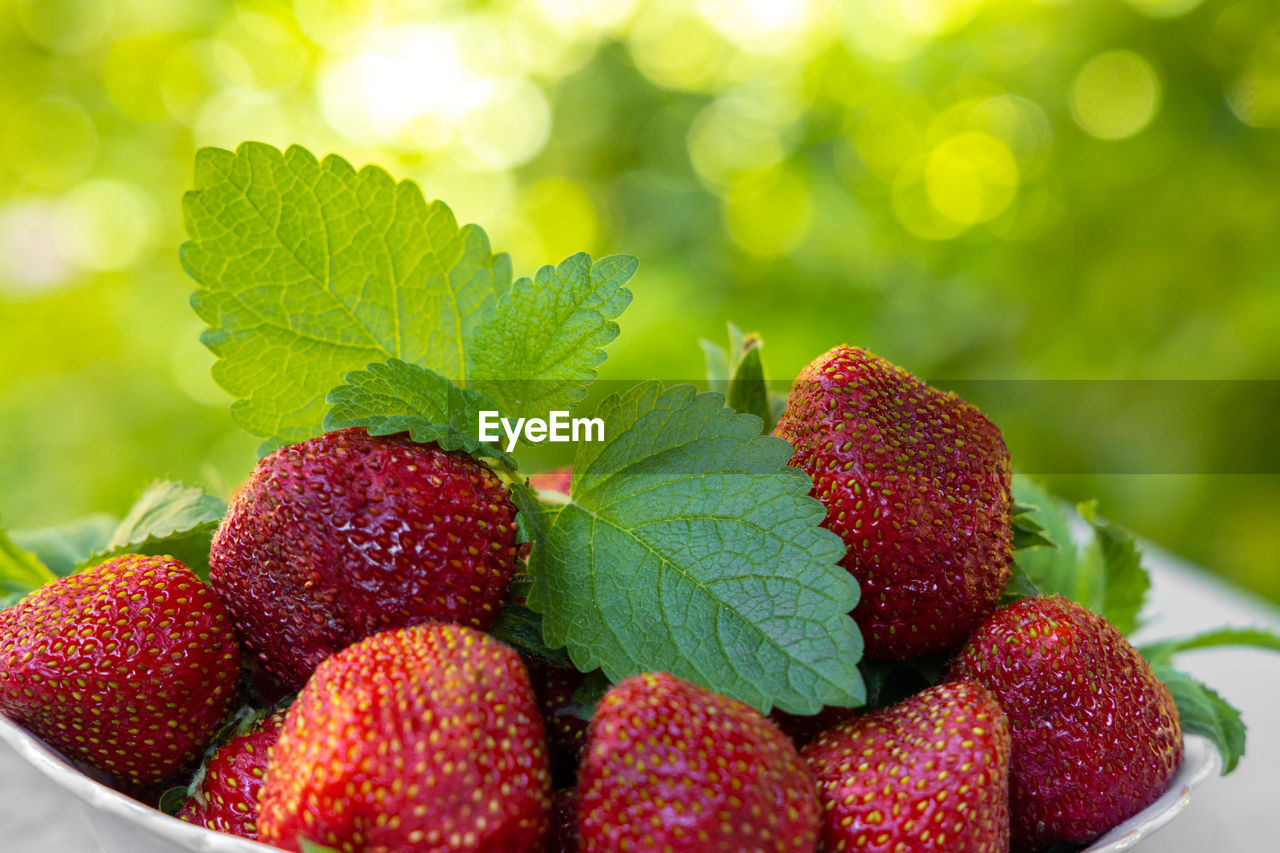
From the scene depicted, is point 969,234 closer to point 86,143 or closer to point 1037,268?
point 1037,268

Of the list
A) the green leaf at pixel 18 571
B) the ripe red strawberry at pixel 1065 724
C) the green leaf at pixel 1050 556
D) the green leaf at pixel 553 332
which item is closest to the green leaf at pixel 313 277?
the green leaf at pixel 553 332

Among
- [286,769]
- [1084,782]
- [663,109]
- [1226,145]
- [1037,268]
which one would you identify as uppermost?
[663,109]

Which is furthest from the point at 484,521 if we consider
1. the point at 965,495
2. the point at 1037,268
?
the point at 1037,268

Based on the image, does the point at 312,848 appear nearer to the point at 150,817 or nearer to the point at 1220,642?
the point at 150,817

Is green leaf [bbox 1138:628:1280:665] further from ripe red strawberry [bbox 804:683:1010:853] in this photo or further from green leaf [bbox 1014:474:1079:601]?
ripe red strawberry [bbox 804:683:1010:853]

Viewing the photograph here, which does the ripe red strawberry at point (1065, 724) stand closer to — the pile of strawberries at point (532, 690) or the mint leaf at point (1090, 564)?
the pile of strawberries at point (532, 690)

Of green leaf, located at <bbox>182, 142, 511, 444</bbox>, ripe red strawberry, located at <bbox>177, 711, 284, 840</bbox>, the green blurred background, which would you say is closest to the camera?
ripe red strawberry, located at <bbox>177, 711, 284, 840</bbox>

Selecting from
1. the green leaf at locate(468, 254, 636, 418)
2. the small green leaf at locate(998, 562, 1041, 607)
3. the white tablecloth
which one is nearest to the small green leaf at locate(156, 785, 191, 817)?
the white tablecloth
